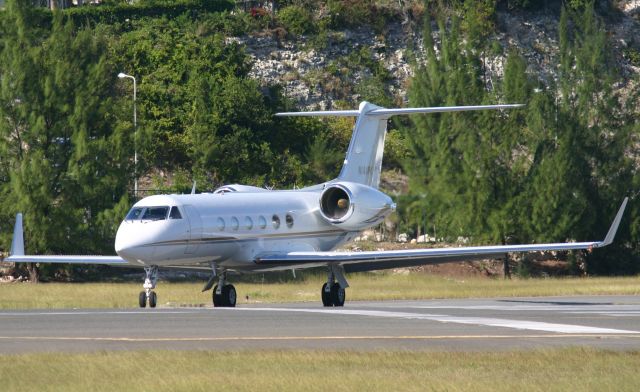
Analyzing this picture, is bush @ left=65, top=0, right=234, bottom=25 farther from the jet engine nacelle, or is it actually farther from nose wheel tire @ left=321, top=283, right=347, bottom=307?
nose wheel tire @ left=321, top=283, right=347, bottom=307

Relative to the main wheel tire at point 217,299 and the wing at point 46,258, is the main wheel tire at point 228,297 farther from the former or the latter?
the wing at point 46,258

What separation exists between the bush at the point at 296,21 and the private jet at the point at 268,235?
4170 centimetres

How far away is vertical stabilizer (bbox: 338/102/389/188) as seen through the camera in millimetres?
37094

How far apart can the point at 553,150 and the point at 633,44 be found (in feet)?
99.6

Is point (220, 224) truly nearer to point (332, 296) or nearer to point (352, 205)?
point (332, 296)

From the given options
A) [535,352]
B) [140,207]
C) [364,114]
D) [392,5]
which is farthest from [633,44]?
[535,352]

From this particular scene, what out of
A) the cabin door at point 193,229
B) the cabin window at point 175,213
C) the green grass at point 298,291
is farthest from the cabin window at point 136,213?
the green grass at point 298,291

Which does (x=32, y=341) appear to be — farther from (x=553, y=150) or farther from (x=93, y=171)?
(x=553, y=150)

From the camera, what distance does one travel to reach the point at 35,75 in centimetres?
4819

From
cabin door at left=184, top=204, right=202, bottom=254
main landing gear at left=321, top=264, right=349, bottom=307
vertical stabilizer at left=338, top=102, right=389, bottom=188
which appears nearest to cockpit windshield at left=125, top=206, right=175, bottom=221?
cabin door at left=184, top=204, right=202, bottom=254

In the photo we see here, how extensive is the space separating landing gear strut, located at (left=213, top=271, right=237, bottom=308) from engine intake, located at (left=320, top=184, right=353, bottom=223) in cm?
423

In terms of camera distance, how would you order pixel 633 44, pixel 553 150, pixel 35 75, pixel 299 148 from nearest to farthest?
pixel 35 75 → pixel 553 150 → pixel 299 148 → pixel 633 44

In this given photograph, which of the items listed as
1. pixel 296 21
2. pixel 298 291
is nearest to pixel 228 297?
pixel 298 291

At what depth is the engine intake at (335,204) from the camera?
34.5m
